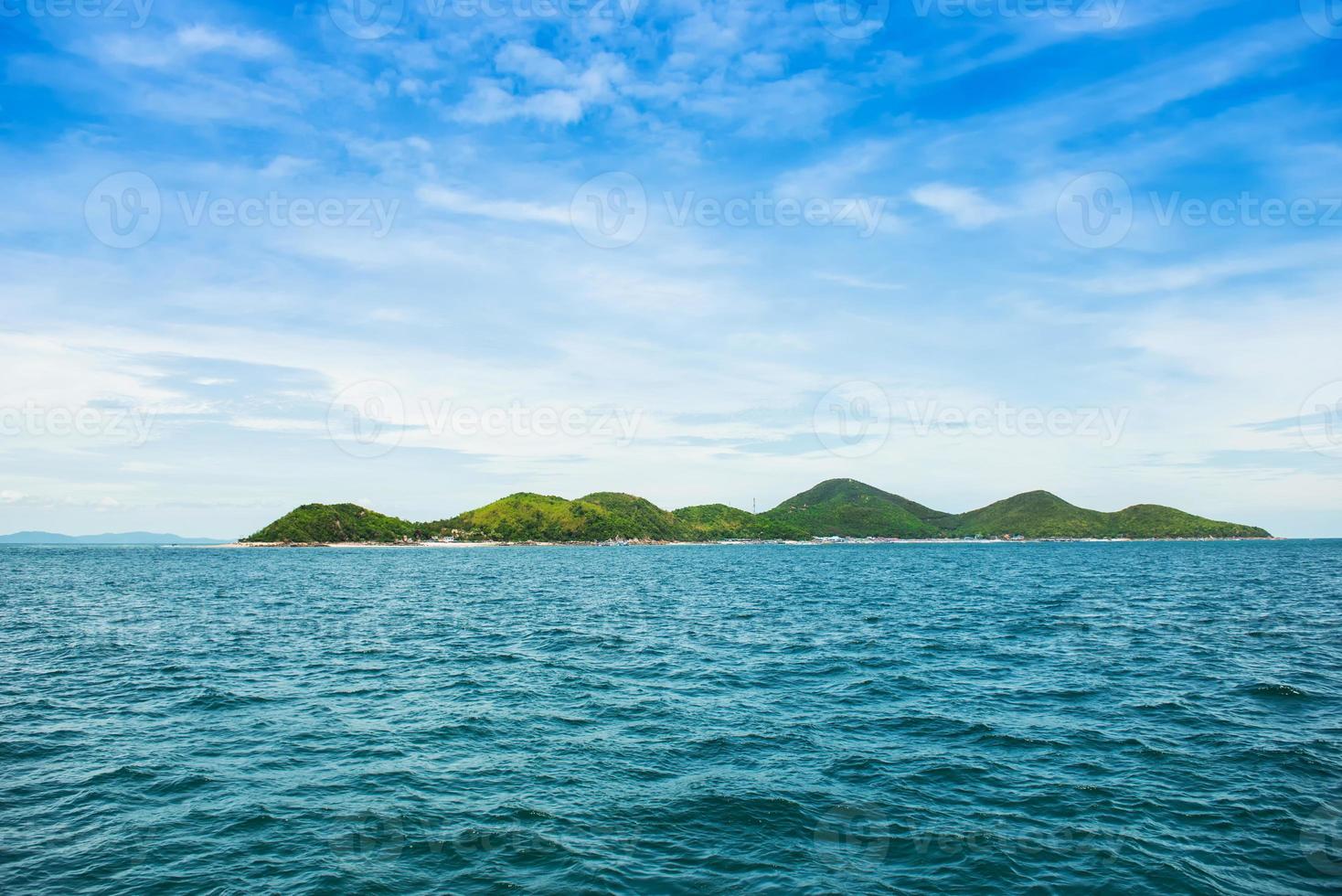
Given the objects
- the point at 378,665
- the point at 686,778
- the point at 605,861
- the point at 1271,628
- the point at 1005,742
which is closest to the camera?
the point at 605,861

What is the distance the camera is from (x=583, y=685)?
1366 inches

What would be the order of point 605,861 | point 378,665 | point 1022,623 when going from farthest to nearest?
point 1022,623 < point 378,665 < point 605,861

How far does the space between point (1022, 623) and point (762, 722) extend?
1494 inches

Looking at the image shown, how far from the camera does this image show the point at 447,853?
16891mm

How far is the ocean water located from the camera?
16.3m

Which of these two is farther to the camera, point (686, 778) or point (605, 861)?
point (686, 778)

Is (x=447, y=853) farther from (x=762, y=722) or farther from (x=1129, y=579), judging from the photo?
(x=1129, y=579)

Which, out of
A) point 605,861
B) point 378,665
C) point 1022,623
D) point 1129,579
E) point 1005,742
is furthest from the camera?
point 1129,579

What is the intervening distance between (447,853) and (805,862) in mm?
8777

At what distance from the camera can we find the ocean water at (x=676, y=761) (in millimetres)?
16266

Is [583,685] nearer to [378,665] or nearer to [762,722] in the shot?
[762,722]

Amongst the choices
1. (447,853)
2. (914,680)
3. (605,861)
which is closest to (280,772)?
(447,853)

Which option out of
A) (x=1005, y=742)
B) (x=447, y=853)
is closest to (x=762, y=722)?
(x=1005, y=742)

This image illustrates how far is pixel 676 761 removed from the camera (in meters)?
23.4
